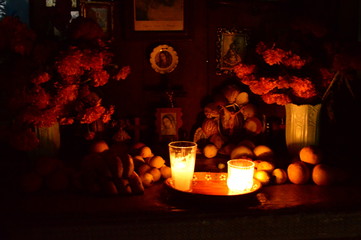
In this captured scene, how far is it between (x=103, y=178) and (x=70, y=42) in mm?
697

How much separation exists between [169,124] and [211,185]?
2.07 feet

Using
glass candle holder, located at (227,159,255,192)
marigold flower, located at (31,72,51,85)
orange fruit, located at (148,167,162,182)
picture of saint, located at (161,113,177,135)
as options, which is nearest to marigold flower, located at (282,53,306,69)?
glass candle holder, located at (227,159,255,192)

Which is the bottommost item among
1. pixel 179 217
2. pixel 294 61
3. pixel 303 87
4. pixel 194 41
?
pixel 179 217

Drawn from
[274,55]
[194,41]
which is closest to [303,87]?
[274,55]

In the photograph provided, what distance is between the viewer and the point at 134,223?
162 cm

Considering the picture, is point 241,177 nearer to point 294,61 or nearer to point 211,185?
point 211,185

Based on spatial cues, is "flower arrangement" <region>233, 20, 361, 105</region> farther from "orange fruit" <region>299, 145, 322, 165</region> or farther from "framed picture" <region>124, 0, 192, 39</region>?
"framed picture" <region>124, 0, 192, 39</region>

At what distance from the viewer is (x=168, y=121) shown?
2.47 m

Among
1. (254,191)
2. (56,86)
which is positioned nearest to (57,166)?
(56,86)

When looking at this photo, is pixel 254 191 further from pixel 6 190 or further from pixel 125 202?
pixel 6 190

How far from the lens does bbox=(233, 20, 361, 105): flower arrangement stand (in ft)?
6.91

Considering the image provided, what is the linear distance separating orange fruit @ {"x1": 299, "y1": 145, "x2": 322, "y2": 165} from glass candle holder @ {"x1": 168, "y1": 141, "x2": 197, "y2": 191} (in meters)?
0.60

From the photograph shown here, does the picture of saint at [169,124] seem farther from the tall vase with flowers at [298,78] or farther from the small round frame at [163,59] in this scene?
the tall vase with flowers at [298,78]

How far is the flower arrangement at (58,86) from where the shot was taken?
73.9 inches
